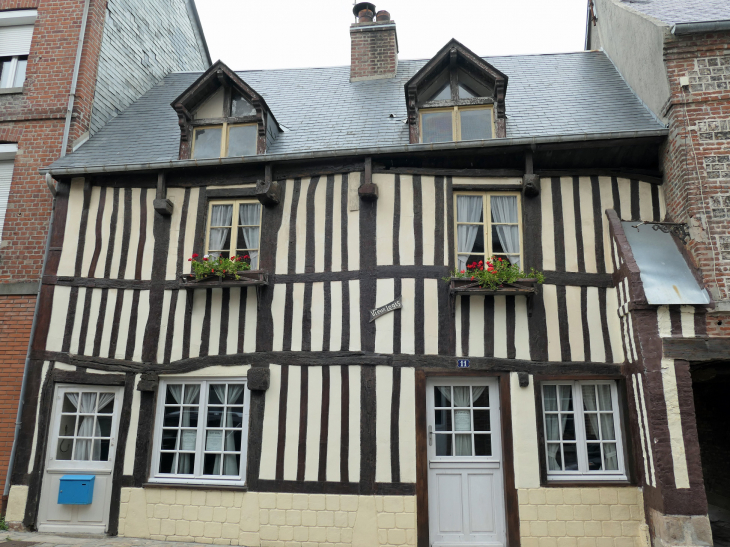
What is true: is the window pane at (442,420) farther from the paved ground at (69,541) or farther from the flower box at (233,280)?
the paved ground at (69,541)

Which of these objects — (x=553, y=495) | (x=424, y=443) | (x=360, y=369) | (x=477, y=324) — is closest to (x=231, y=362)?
(x=360, y=369)

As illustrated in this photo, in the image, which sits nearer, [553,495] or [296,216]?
[553,495]

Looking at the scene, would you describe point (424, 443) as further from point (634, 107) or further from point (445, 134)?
point (634, 107)

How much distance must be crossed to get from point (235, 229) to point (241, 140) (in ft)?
4.32

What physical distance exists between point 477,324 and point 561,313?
1.00 m

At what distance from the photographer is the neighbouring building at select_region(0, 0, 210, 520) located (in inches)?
261

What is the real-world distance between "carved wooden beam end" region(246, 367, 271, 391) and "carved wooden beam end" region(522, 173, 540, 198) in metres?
3.85

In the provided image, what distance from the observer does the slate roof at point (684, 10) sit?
6.05 metres

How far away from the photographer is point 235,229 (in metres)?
6.49

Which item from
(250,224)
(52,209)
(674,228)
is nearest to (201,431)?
(250,224)

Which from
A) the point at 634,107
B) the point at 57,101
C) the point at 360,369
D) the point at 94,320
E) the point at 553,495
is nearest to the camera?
the point at 553,495

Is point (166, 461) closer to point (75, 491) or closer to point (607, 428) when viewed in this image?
point (75, 491)

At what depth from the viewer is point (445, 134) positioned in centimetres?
661

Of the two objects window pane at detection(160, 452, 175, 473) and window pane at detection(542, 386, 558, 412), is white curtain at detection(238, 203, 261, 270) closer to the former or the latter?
window pane at detection(160, 452, 175, 473)
